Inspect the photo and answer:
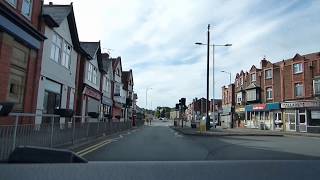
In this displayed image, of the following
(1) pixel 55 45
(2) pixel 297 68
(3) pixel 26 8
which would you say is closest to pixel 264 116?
(2) pixel 297 68

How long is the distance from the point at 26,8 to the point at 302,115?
37331 mm

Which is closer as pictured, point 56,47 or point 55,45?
point 55,45

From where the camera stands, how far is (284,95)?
50.5 m

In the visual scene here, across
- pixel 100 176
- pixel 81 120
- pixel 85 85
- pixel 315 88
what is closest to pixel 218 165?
pixel 100 176

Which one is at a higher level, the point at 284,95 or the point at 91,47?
the point at 91,47

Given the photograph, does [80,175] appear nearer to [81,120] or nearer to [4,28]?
[4,28]

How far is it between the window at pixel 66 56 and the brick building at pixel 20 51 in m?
5.49

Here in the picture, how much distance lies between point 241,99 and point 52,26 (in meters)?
47.1

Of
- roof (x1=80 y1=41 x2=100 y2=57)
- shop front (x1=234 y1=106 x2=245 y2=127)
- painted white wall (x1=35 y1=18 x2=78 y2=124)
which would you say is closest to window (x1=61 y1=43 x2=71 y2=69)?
painted white wall (x1=35 y1=18 x2=78 y2=124)

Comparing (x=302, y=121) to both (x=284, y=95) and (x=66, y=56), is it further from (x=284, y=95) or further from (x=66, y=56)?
(x=66, y=56)

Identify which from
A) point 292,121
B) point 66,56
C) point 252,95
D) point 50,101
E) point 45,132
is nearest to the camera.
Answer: point 45,132

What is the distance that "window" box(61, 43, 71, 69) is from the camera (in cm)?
2627

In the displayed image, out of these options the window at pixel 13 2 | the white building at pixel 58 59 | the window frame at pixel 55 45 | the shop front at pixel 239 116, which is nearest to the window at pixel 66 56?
the white building at pixel 58 59

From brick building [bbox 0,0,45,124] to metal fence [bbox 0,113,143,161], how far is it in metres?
3.22
